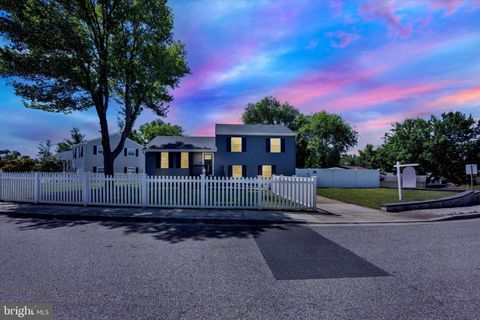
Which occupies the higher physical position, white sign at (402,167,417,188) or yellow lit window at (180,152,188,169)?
yellow lit window at (180,152,188,169)

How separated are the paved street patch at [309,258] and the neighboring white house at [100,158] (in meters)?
32.0

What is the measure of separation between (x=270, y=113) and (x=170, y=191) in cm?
4920

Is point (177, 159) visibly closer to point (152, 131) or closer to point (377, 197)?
point (377, 197)

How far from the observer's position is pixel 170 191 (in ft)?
35.3

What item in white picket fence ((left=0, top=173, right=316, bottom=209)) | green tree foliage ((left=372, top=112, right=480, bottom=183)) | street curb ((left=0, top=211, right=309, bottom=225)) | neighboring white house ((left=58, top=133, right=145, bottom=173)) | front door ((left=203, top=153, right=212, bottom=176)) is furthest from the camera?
neighboring white house ((left=58, top=133, right=145, bottom=173))

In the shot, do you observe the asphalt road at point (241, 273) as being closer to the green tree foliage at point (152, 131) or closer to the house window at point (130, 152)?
the house window at point (130, 152)

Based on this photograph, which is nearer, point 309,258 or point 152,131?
point 309,258

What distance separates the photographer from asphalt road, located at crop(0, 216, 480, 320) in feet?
10.5

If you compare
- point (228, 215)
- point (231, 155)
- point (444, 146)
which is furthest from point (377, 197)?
point (444, 146)

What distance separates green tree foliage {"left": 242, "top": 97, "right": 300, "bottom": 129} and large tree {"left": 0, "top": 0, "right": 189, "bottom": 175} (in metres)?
42.4

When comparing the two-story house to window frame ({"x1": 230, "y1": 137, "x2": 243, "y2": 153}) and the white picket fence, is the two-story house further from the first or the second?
the white picket fence

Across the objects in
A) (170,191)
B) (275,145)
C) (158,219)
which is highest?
(275,145)

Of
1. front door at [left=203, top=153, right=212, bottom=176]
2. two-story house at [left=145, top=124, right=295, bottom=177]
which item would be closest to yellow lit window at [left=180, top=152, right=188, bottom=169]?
two-story house at [left=145, top=124, right=295, bottom=177]

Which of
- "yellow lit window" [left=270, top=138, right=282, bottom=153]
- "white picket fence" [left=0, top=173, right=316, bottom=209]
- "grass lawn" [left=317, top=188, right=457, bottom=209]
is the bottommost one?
"grass lawn" [left=317, top=188, right=457, bottom=209]
